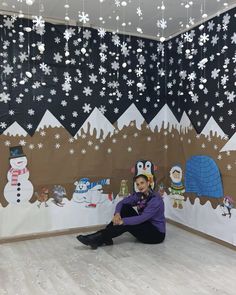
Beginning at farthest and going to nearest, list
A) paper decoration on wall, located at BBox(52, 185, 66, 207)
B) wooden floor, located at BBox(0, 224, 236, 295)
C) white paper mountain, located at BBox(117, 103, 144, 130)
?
white paper mountain, located at BBox(117, 103, 144, 130), paper decoration on wall, located at BBox(52, 185, 66, 207), wooden floor, located at BBox(0, 224, 236, 295)

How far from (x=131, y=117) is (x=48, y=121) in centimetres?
105

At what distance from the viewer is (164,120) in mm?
4383

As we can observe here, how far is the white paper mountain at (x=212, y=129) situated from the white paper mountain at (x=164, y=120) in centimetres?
63

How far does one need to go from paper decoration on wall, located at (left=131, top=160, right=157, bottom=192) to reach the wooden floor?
867 millimetres

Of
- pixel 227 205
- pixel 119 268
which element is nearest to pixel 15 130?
pixel 119 268

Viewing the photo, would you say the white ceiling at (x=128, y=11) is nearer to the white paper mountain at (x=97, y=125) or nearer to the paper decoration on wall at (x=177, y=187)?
the white paper mountain at (x=97, y=125)

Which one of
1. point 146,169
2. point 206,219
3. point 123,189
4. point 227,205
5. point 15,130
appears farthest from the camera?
point 146,169

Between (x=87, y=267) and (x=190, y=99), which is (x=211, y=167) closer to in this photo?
(x=190, y=99)

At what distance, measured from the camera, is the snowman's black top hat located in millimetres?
3578

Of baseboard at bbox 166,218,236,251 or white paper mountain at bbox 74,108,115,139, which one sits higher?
white paper mountain at bbox 74,108,115,139

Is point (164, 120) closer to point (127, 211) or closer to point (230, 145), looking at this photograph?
point (230, 145)

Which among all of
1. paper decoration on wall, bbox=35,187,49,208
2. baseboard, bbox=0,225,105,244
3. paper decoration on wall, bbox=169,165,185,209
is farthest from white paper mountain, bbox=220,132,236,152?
paper decoration on wall, bbox=35,187,49,208

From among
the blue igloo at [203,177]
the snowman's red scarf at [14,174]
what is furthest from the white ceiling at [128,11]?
the snowman's red scarf at [14,174]

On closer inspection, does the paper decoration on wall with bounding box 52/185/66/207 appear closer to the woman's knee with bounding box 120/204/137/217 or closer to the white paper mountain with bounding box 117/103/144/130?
the woman's knee with bounding box 120/204/137/217
